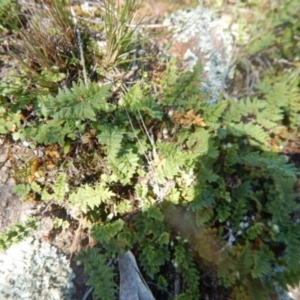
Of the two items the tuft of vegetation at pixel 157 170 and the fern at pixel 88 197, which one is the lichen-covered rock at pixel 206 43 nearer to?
the tuft of vegetation at pixel 157 170

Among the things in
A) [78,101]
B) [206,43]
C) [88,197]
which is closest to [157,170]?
[88,197]

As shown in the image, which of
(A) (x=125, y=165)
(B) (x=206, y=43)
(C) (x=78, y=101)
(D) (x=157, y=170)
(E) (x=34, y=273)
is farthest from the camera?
(B) (x=206, y=43)

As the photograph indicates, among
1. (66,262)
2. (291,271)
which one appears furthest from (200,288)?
(66,262)

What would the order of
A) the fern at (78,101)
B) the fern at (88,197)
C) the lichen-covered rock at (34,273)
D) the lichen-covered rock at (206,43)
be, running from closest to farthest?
the fern at (78,101), the lichen-covered rock at (34,273), the fern at (88,197), the lichen-covered rock at (206,43)

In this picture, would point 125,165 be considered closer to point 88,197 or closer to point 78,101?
point 88,197

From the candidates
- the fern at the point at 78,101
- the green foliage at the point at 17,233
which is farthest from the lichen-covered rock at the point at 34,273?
the fern at the point at 78,101

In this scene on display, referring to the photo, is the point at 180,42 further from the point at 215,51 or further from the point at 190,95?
the point at 190,95

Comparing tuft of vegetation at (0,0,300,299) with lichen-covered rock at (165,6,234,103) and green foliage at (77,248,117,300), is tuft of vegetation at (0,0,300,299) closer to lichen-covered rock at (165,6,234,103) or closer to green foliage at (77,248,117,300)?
green foliage at (77,248,117,300)
